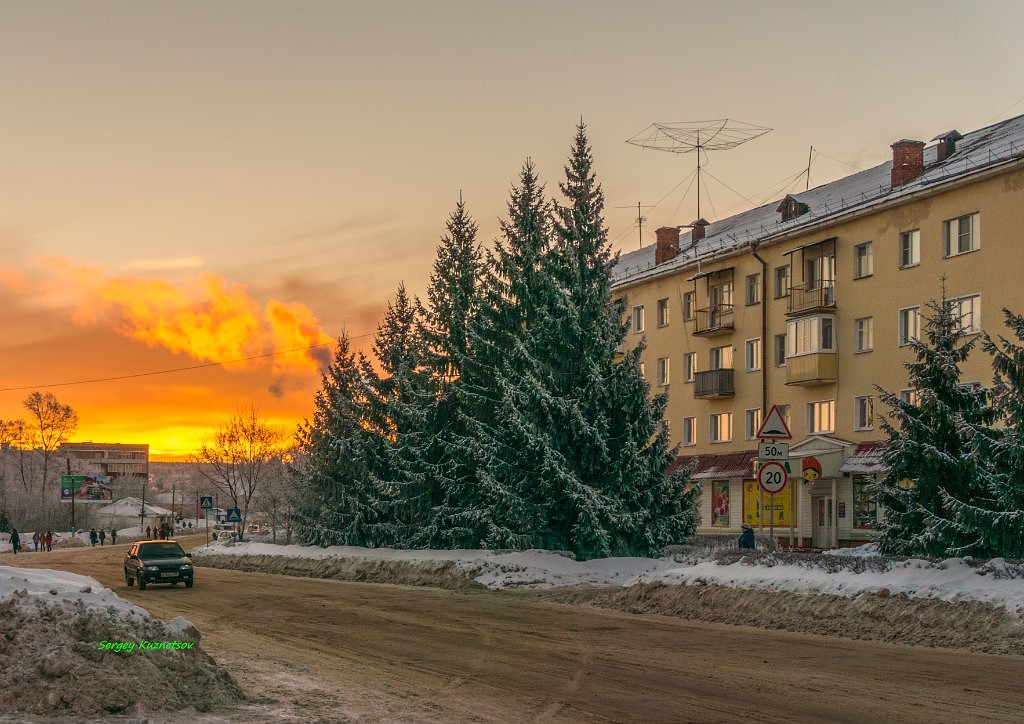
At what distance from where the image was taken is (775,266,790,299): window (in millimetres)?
51156

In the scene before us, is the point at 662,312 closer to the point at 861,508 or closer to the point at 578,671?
the point at 861,508

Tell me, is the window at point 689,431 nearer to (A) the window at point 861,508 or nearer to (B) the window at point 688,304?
(B) the window at point 688,304

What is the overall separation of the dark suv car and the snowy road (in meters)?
11.0

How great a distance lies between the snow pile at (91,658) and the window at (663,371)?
48.4m

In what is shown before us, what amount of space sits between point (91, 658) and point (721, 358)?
154 ft

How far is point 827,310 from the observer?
47.4 m

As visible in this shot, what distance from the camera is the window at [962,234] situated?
40.8 m

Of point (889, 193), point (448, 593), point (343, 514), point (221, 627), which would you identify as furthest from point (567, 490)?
point (889, 193)

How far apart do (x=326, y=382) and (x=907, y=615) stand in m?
35.4

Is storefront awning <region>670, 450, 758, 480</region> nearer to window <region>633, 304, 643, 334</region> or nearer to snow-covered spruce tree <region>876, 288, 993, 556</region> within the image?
window <region>633, 304, 643, 334</region>

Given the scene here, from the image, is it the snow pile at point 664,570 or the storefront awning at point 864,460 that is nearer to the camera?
the snow pile at point 664,570

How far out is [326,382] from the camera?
50625mm

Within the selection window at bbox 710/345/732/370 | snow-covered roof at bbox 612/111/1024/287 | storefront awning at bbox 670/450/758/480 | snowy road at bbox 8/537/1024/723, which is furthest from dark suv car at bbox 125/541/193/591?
window at bbox 710/345/732/370

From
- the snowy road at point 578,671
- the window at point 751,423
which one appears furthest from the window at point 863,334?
the snowy road at point 578,671
